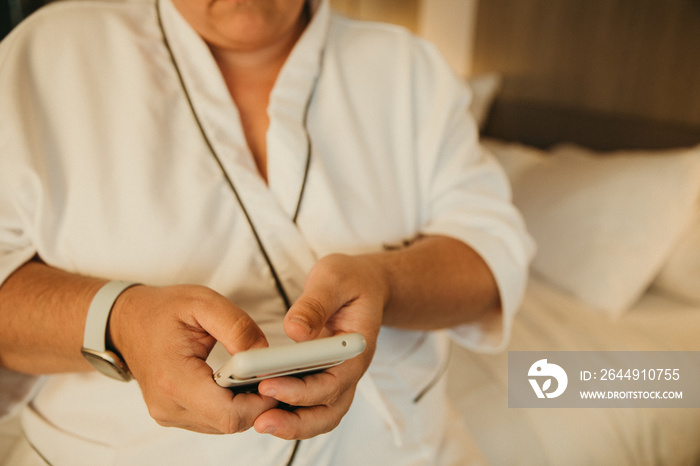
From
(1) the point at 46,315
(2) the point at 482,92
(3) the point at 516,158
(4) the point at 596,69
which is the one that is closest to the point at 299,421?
(1) the point at 46,315

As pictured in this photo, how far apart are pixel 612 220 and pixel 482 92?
0.87 m

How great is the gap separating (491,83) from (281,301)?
161 cm

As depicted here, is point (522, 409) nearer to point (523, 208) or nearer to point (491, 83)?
point (523, 208)

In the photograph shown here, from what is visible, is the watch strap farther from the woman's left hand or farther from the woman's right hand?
the woman's left hand

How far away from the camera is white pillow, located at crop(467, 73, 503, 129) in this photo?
6.57 feet

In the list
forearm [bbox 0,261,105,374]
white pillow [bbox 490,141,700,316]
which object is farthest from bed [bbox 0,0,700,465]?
forearm [bbox 0,261,105,374]

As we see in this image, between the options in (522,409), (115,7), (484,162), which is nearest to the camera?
(115,7)

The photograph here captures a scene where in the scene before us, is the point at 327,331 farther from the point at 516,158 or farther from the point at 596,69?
the point at 596,69

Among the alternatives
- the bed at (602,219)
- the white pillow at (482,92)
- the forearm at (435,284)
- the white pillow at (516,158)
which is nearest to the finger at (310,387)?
the forearm at (435,284)

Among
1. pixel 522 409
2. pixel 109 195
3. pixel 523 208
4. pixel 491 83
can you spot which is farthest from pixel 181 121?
pixel 491 83

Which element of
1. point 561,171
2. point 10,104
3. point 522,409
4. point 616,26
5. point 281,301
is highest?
point 10,104

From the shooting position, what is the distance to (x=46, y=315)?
2.01 ft

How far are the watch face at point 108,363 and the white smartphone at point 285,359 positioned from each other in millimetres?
185

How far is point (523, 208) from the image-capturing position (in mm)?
1510
